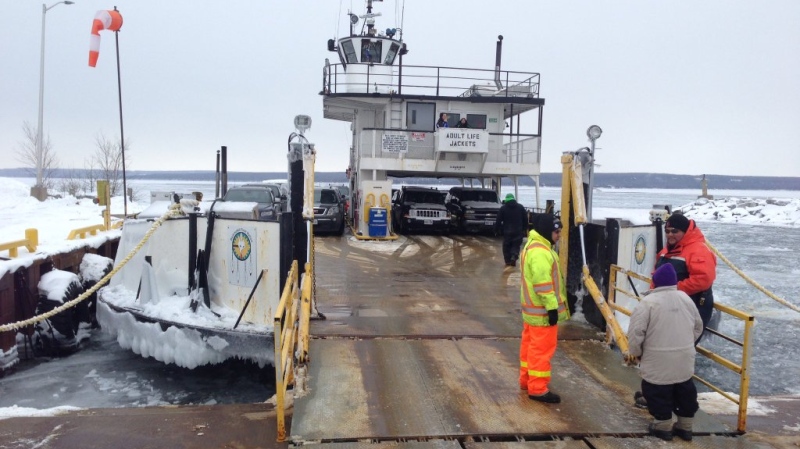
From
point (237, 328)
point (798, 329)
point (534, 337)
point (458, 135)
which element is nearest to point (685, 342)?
point (534, 337)

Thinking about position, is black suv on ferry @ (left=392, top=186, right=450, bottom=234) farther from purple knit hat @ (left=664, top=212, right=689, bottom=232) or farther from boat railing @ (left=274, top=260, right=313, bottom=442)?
purple knit hat @ (left=664, top=212, right=689, bottom=232)

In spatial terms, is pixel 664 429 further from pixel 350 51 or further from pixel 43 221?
pixel 43 221

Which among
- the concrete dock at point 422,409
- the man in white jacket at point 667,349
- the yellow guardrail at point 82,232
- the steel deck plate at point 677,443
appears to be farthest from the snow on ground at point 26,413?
the yellow guardrail at point 82,232

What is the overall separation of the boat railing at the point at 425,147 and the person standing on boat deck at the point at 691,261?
11495 mm

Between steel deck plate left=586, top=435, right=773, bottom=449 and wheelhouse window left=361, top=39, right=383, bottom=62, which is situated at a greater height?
wheelhouse window left=361, top=39, right=383, bottom=62

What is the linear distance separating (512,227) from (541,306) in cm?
723

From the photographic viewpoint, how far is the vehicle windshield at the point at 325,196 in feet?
59.5

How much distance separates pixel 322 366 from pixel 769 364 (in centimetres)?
708

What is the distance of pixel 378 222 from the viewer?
16.2 meters

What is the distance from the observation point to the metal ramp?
4.50 metres

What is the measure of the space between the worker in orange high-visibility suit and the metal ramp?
0.69ft

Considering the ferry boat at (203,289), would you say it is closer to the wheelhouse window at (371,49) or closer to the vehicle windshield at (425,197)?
the vehicle windshield at (425,197)

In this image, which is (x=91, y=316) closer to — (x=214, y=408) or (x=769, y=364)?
(x=214, y=408)

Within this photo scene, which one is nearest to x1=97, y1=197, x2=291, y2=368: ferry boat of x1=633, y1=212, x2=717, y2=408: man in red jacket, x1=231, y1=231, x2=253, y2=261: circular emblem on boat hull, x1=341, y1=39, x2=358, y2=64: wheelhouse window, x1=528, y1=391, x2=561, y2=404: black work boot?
x1=231, y1=231, x2=253, y2=261: circular emblem on boat hull
